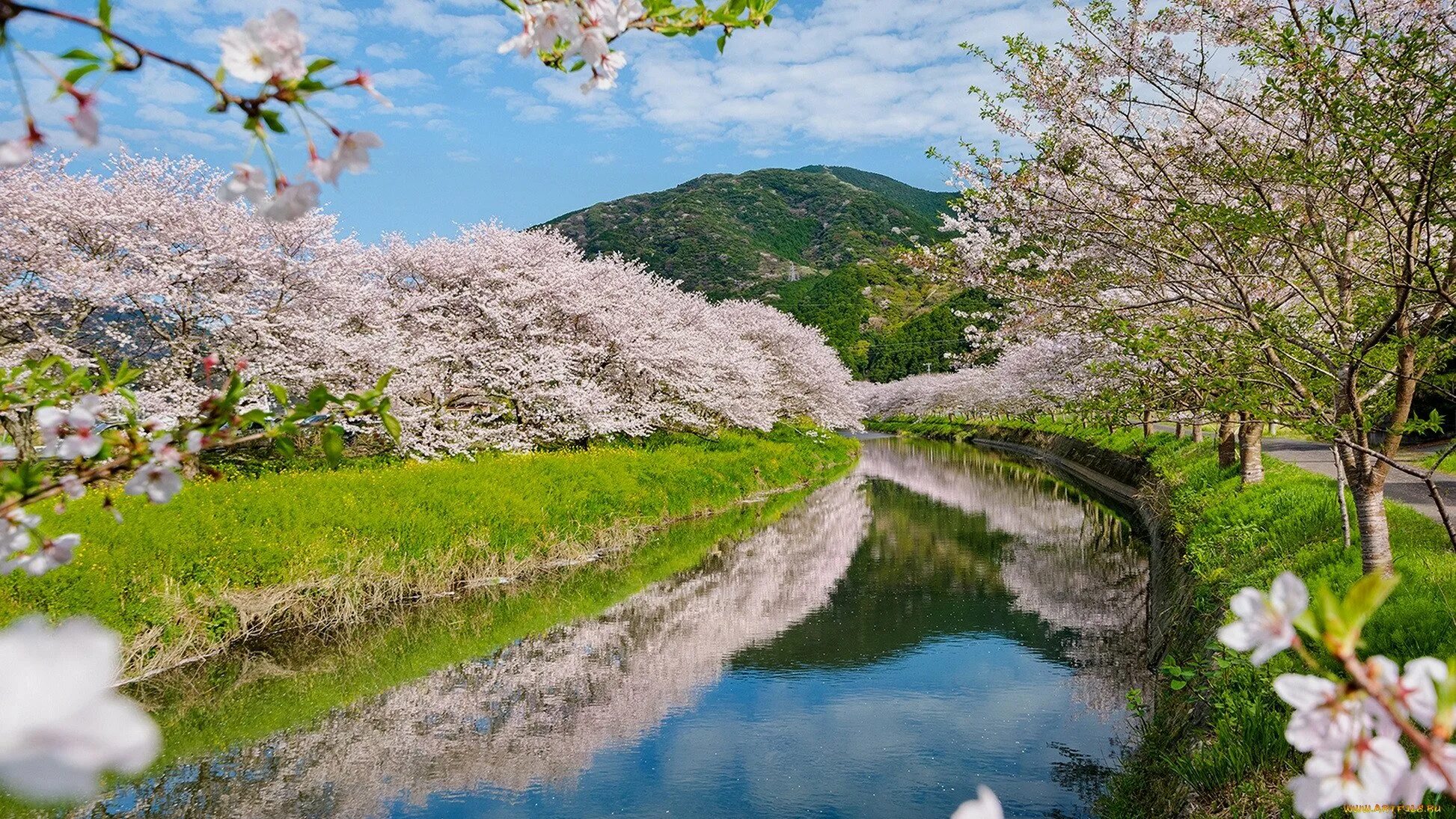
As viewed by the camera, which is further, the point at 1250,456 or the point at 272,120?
the point at 1250,456

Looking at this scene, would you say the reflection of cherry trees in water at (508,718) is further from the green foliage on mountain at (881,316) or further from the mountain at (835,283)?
the green foliage on mountain at (881,316)

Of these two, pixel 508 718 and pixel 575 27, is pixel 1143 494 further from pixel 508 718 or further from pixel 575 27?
pixel 575 27

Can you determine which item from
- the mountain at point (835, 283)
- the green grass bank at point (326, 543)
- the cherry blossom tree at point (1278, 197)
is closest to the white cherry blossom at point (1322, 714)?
the cherry blossom tree at point (1278, 197)

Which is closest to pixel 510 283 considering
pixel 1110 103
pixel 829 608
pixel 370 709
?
pixel 829 608

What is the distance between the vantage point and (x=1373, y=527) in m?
7.52

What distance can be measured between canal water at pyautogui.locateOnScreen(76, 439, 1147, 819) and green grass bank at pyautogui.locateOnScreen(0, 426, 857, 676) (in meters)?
1.95

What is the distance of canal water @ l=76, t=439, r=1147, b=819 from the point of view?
7.96m

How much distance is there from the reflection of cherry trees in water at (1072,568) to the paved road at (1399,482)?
4.01 m

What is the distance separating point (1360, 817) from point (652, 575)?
15040mm

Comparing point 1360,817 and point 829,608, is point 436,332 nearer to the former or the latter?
point 829,608

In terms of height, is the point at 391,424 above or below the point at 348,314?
below

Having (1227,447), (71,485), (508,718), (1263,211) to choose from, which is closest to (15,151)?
(71,485)

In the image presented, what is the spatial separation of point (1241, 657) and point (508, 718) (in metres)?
7.94

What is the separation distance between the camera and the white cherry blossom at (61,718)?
0.75 metres
